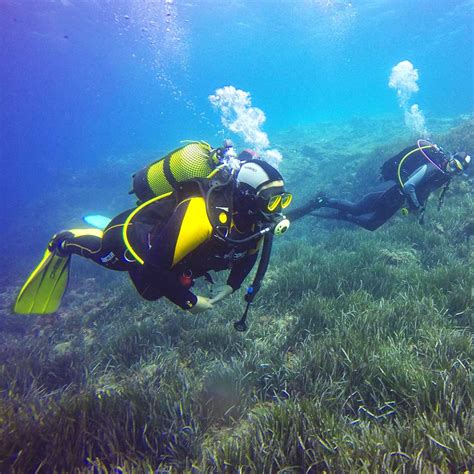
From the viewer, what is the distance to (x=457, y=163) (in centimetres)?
695

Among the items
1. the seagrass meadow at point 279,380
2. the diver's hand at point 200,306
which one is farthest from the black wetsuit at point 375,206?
the diver's hand at point 200,306

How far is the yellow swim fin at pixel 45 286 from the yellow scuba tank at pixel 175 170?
2.15 m

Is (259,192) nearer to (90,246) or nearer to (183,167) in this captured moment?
(183,167)

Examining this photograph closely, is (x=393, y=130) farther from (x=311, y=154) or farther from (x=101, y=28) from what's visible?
(x=101, y=28)

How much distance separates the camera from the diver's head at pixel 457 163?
696 cm

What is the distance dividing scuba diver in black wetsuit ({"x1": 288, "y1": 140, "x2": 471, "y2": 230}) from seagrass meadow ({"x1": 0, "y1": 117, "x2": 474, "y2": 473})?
47.0 inches

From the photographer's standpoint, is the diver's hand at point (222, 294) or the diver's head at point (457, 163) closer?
the diver's hand at point (222, 294)

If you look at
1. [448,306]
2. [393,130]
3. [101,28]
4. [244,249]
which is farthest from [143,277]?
[101,28]

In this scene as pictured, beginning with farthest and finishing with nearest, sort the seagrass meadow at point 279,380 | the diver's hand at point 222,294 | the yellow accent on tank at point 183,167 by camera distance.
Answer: the yellow accent on tank at point 183,167 → the diver's hand at point 222,294 → the seagrass meadow at point 279,380

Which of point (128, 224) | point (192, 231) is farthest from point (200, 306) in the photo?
point (128, 224)

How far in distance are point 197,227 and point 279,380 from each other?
7.70 feet

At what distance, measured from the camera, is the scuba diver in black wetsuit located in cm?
712

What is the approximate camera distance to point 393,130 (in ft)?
91.5

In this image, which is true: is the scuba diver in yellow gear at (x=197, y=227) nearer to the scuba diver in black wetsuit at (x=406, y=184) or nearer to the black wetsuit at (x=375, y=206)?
the scuba diver in black wetsuit at (x=406, y=184)
